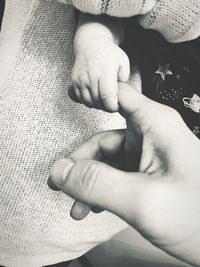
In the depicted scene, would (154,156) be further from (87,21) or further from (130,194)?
(87,21)

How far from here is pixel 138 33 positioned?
49 cm

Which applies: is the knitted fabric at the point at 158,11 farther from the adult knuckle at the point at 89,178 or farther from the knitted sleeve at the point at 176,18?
the adult knuckle at the point at 89,178

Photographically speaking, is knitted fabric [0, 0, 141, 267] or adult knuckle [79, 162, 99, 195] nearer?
adult knuckle [79, 162, 99, 195]

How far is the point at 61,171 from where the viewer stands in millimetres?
367

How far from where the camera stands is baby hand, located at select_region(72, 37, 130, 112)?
1.29ft

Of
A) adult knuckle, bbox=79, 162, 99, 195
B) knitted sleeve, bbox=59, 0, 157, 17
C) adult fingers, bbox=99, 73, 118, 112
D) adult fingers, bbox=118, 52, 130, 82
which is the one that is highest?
knitted sleeve, bbox=59, 0, 157, 17

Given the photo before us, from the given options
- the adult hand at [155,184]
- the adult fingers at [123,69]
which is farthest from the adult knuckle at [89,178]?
the adult fingers at [123,69]

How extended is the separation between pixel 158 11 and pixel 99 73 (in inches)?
3.6

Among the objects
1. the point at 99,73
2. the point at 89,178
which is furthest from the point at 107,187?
the point at 99,73

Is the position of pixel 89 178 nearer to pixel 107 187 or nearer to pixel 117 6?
pixel 107 187

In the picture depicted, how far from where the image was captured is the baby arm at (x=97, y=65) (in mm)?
395

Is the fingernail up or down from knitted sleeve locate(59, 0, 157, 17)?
down

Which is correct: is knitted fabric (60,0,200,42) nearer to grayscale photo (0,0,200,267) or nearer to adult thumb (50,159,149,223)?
grayscale photo (0,0,200,267)

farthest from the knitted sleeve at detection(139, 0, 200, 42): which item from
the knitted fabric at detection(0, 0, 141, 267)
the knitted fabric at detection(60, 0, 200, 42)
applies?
the knitted fabric at detection(0, 0, 141, 267)
